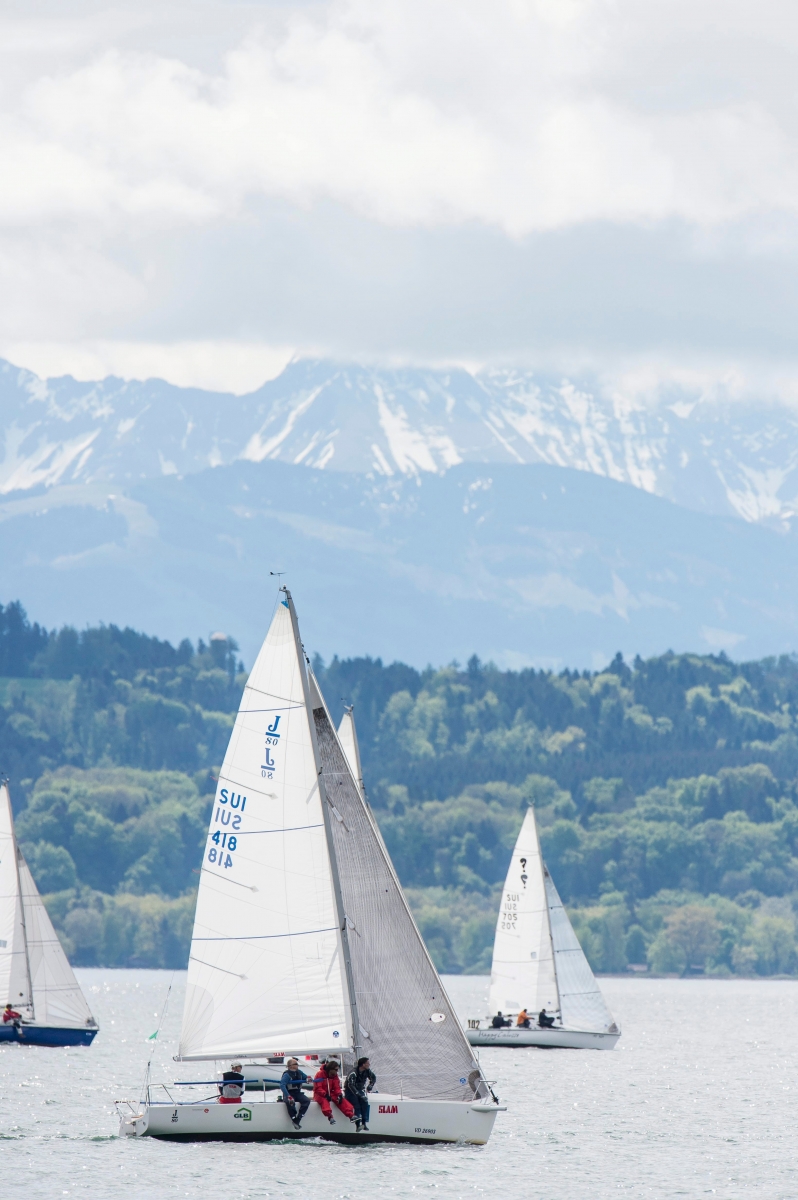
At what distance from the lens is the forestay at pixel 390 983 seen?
180 ft

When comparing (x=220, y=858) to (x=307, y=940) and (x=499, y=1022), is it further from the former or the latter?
(x=499, y=1022)

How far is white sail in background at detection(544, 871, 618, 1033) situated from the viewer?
101m

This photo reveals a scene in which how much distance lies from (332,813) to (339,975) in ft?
12.7

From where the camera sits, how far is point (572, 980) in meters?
103

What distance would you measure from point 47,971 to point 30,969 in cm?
121

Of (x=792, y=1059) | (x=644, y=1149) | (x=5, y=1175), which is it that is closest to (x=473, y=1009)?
(x=792, y=1059)

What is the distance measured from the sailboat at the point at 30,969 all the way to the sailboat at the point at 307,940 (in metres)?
34.3

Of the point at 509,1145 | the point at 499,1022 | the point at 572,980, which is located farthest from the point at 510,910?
the point at 509,1145

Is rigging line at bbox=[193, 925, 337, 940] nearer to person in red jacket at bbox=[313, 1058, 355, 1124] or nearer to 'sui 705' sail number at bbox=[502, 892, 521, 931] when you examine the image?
person in red jacket at bbox=[313, 1058, 355, 1124]

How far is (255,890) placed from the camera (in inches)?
2175

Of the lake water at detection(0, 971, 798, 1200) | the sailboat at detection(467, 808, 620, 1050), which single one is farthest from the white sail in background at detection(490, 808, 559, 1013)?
the lake water at detection(0, 971, 798, 1200)

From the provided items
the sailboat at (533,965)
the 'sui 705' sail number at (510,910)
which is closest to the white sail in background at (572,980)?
the sailboat at (533,965)

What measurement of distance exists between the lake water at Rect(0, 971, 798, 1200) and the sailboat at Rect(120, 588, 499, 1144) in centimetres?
167

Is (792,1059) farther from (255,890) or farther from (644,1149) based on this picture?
(255,890)
